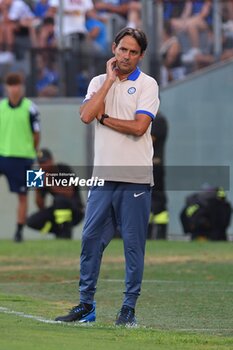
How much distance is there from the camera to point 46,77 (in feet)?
76.7

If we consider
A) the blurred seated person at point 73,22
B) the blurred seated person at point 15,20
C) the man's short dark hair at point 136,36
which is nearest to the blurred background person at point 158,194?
the blurred seated person at point 73,22

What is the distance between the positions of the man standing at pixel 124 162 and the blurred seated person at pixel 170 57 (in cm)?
1352

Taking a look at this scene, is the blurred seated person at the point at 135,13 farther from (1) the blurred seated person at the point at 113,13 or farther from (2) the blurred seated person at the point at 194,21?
(2) the blurred seated person at the point at 194,21

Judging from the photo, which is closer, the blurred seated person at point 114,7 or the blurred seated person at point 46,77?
the blurred seated person at point 46,77

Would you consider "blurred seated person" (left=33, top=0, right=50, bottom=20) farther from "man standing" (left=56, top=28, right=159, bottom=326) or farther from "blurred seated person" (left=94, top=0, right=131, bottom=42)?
"man standing" (left=56, top=28, right=159, bottom=326)

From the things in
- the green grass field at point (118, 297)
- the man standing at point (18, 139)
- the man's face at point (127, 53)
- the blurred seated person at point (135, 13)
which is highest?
the blurred seated person at point (135, 13)

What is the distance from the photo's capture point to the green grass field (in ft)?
26.3

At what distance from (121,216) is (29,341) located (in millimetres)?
1759

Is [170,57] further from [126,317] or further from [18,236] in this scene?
[126,317]

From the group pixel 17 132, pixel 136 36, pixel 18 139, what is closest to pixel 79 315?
pixel 136 36

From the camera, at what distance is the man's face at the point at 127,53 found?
9070 mm

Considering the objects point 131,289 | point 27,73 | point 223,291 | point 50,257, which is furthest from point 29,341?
point 27,73

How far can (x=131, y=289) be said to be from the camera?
30.0ft

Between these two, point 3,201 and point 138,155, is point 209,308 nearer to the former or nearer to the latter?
point 138,155
